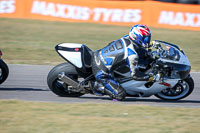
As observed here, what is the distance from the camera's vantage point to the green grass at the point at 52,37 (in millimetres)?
12705

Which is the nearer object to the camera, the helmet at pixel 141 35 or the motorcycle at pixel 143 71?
the helmet at pixel 141 35

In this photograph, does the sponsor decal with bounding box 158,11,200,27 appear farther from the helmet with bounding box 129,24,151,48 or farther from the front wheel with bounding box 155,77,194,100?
the helmet with bounding box 129,24,151,48

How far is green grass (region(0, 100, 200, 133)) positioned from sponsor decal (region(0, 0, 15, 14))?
1469cm

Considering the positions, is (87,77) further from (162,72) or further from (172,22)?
(172,22)

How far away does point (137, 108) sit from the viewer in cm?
658

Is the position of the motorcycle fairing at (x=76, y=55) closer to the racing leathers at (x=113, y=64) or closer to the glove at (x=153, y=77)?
the racing leathers at (x=113, y=64)

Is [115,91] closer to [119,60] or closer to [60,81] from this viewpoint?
[119,60]

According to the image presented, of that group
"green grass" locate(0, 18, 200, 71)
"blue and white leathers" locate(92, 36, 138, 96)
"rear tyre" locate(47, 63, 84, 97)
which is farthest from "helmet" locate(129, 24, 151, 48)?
"green grass" locate(0, 18, 200, 71)

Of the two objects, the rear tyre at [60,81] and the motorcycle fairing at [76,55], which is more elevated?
the motorcycle fairing at [76,55]

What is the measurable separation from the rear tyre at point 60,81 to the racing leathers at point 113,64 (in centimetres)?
47

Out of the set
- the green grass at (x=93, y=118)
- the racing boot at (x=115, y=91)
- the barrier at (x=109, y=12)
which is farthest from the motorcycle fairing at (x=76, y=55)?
the barrier at (x=109, y=12)

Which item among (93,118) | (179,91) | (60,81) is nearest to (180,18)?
(179,91)

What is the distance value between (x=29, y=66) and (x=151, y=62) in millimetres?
4735

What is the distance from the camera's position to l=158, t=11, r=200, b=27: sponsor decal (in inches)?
732
